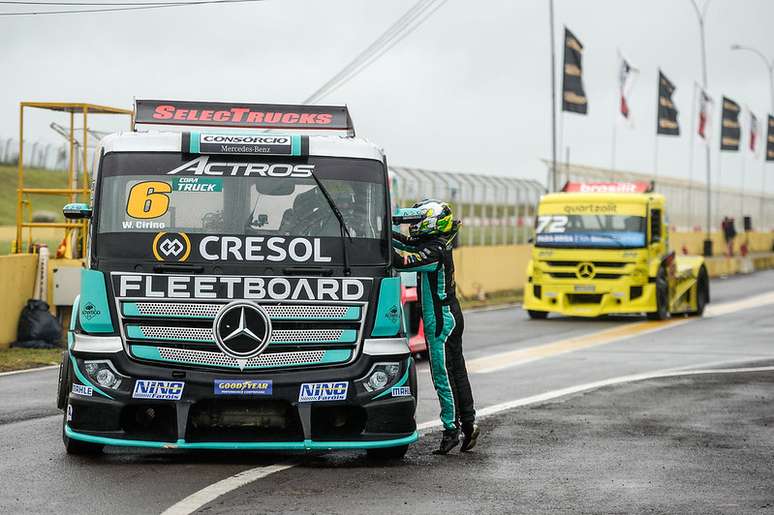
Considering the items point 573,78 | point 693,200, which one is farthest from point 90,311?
point 693,200

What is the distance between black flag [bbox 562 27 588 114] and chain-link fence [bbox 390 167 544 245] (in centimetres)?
268

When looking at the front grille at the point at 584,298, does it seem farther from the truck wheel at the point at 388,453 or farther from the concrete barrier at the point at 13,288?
the truck wheel at the point at 388,453

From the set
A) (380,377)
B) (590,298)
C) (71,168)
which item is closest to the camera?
(380,377)

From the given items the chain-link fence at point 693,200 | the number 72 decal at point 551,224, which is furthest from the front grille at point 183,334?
the chain-link fence at point 693,200

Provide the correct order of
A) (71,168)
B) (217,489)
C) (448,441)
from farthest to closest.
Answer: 1. (71,168)
2. (448,441)
3. (217,489)

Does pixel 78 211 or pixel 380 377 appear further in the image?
pixel 78 211

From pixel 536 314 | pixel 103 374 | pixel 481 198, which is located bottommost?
pixel 536 314

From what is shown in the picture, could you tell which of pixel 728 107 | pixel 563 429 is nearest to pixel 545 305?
pixel 563 429

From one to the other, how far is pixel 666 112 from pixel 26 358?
34146 mm

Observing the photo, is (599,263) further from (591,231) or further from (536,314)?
(536,314)

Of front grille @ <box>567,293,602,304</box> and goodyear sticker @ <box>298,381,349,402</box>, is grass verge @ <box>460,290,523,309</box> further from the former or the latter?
goodyear sticker @ <box>298,381,349,402</box>

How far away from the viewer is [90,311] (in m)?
9.12

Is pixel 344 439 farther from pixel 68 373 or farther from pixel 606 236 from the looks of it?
pixel 606 236

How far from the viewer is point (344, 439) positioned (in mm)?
9211
